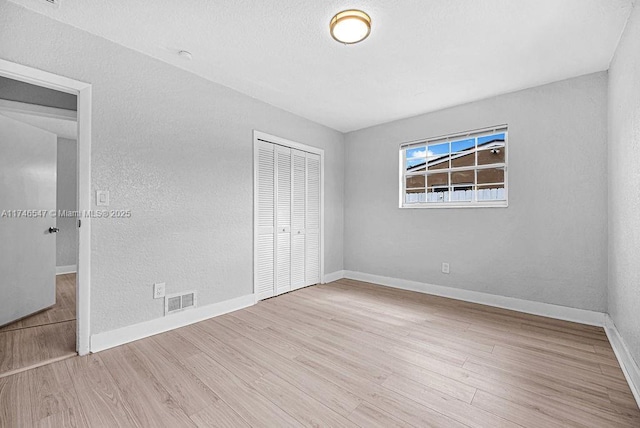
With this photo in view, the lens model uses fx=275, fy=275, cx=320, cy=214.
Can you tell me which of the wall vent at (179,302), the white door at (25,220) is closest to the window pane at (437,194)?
the wall vent at (179,302)

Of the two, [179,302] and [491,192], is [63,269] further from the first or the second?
[491,192]

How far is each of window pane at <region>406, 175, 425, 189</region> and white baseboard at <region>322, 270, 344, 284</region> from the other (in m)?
1.84

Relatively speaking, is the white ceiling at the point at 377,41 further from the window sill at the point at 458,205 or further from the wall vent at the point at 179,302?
the wall vent at the point at 179,302

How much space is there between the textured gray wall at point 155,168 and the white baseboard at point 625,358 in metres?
3.26

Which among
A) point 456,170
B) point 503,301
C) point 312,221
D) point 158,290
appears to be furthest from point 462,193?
point 158,290

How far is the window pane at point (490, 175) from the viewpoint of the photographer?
11.1 ft

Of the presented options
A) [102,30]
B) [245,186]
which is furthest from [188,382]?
[102,30]

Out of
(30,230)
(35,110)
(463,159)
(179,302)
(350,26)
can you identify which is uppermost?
(350,26)

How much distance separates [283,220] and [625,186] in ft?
10.9

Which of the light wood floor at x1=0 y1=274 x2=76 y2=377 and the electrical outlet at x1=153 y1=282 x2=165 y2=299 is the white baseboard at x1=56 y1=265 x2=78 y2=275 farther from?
the electrical outlet at x1=153 y1=282 x2=165 y2=299

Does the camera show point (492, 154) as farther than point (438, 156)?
No

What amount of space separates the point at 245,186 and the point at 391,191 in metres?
2.22

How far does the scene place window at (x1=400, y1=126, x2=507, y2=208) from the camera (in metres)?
3.38

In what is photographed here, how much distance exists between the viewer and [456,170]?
12.1ft
